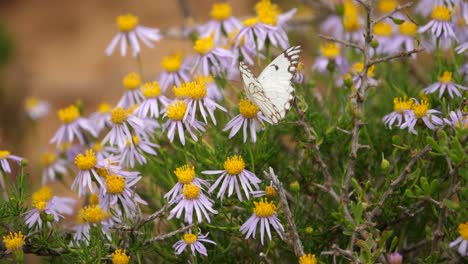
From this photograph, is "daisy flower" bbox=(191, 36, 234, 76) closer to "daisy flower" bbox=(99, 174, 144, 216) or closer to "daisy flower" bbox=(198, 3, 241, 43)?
"daisy flower" bbox=(198, 3, 241, 43)

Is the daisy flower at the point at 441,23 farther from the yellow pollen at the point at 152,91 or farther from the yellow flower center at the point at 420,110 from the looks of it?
the yellow pollen at the point at 152,91

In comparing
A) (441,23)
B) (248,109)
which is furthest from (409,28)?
(248,109)

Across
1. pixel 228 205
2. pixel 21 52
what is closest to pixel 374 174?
pixel 228 205

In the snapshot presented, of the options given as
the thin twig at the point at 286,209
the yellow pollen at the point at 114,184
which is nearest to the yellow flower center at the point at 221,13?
the yellow pollen at the point at 114,184

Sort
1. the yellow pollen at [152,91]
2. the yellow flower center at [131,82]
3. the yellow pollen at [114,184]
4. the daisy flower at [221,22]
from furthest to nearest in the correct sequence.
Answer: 1. the daisy flower at [221,22]
2. the yellow flower center at [131,82]
3. the yellow pollen at [152,91]
4. the yellow pollen at [114,184]

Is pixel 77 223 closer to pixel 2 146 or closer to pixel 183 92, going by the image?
pixel 2 146

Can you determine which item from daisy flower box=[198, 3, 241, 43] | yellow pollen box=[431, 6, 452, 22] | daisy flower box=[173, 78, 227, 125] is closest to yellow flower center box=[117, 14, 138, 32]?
daisy flower box=[198, 3, 241, 43]

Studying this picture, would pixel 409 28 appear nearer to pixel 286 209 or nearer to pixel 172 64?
pixel 172 64
